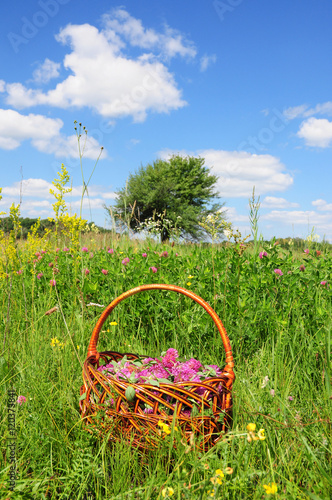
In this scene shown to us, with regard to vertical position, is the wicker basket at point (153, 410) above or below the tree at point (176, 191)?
below

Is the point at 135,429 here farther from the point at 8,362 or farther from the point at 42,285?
the point at 42,285

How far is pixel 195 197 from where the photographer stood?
29.1m

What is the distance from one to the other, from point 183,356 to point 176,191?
26.0 m

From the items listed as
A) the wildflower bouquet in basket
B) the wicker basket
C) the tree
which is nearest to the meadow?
the wicker basket

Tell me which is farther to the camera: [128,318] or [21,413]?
[128,318]

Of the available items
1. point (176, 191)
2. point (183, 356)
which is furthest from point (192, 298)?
point (176, 191)

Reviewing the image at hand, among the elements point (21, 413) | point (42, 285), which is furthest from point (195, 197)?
point (21, 413)

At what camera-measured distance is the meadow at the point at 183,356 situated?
1.36m

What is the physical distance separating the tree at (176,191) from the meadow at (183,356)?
2273 cm

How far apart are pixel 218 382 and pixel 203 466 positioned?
41cm

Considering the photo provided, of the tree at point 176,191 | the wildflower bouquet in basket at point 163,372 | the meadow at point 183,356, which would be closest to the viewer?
the meadow at point 183,356

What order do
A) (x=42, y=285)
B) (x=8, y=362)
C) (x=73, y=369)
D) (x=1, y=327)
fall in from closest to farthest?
(x=8, y=362) < (x=73, y=369) < (x=1, y=327) < (x=42, y=285)

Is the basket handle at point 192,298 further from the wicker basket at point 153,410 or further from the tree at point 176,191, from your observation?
the tree at point 176,191

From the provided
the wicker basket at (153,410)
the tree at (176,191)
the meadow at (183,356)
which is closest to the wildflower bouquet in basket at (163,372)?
the wicker basket at (153,410)
